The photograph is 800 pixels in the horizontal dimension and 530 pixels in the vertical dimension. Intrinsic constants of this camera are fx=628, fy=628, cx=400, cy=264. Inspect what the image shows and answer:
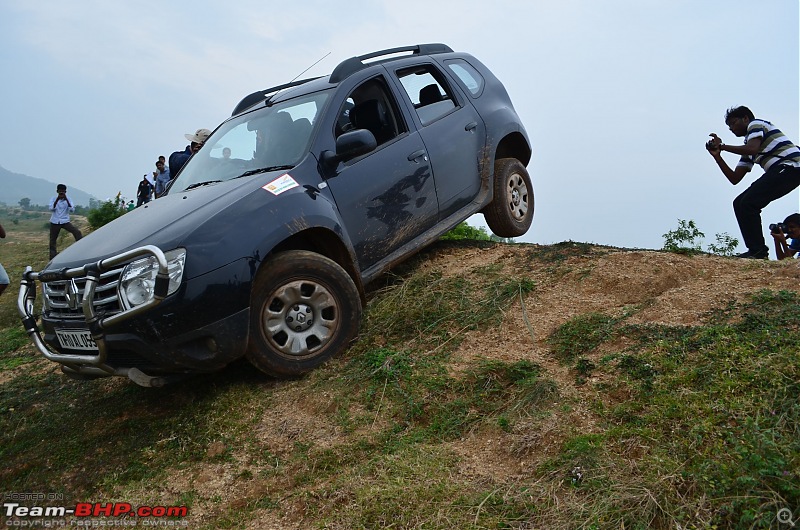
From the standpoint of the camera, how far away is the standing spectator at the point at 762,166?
5.59 metres

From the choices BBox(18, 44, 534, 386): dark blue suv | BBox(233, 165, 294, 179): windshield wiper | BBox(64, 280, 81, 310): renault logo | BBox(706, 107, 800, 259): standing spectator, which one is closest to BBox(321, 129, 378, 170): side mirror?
BBox(18, 44, 534, 386): dark blue suv

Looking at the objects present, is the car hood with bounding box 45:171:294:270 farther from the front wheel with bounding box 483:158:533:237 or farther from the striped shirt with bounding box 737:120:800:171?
the striped shirt with bounding box 737:120:800:171

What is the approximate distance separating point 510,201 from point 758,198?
7.27 feet

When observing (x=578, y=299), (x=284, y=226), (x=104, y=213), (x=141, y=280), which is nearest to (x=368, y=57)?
(x=284, y=226)

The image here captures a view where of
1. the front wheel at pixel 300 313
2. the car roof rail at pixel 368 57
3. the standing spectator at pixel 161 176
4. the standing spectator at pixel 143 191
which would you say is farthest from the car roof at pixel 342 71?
the standing spectator at pixel 143 191

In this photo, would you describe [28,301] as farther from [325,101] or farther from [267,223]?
[325,101]

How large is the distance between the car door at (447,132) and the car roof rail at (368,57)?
0.30 m

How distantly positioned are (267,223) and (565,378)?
1982 millimetres

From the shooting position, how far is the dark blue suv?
3494mm

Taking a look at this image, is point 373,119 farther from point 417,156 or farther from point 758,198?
point 758,198

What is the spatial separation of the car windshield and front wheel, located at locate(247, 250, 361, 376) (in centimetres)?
83

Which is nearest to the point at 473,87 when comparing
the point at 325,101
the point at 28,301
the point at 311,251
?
the point at 325,101

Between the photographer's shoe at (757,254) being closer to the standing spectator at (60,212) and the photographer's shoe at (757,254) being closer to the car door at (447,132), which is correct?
the car door at (447,132)

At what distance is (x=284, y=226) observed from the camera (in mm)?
3957
